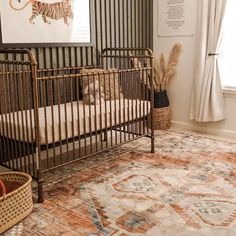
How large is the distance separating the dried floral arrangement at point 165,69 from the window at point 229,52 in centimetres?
57

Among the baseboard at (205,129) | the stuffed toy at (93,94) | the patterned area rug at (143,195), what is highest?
the stuffed toy at (93,94)

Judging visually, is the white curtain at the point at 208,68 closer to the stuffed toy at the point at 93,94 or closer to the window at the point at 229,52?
the window at the point at 229,52

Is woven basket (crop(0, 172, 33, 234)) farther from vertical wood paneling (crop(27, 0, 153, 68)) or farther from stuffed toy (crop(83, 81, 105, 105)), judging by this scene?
vertical wood paneling (crop(27, 0, 153, 68))

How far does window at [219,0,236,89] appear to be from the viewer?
12.5ft

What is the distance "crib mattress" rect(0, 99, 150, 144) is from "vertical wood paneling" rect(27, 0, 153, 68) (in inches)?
25.0

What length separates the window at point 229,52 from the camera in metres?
3.81

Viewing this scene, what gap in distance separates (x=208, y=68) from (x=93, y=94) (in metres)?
1.67

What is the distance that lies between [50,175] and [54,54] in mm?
1194

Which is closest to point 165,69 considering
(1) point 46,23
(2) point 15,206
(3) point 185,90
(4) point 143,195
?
(3) point 185,90

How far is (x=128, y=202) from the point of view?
2.28 m

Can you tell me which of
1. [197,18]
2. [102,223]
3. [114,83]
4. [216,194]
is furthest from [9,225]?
[197,18]

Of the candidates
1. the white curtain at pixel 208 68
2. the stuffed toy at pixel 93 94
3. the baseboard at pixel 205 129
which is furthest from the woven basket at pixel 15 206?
the baseboard at pixel 205 129

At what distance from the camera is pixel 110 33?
12.6 ft

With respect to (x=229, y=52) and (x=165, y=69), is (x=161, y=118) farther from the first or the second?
(x=229, y=52)
